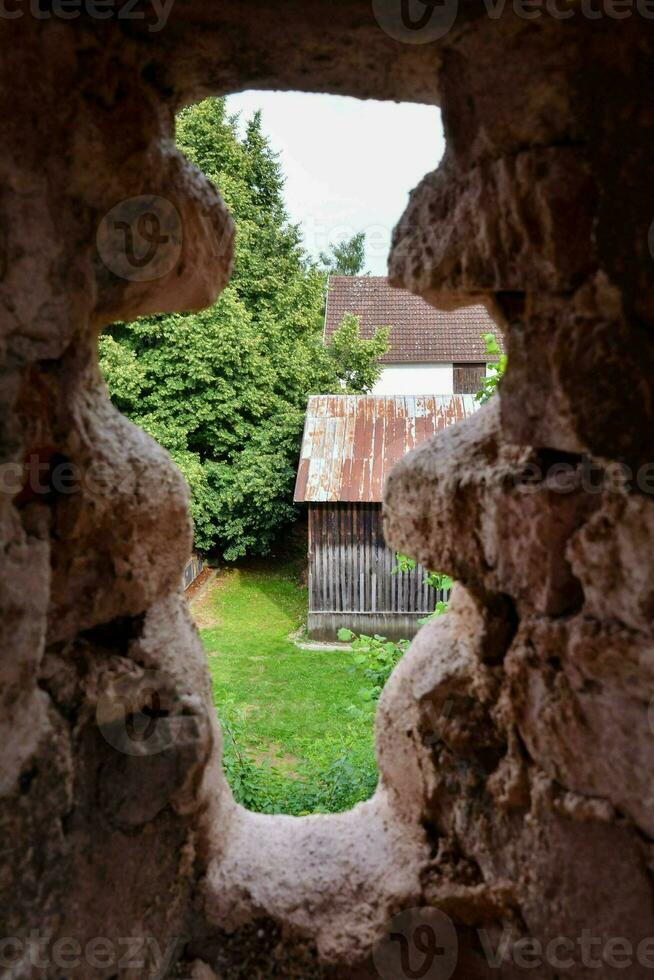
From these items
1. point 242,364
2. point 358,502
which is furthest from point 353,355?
point 358,502

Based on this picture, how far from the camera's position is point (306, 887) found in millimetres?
1596

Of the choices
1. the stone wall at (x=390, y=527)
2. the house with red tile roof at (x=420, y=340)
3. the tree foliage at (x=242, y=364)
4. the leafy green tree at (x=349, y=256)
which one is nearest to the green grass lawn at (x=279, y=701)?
the tree foliage at (x=242, y=364)

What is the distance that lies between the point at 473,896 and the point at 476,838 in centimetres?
11

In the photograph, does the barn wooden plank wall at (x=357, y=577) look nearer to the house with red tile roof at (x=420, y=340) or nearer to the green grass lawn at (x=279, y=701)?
the green grass lawn at (x=279, y=701)

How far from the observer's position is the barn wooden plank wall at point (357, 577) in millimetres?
7113

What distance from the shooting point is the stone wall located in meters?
1.22

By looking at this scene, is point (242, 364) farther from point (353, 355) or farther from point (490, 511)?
point (490, 511)

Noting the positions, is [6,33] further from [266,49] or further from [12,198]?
[266,49]

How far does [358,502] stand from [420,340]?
4235 millimetres

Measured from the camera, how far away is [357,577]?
7371 millimetres

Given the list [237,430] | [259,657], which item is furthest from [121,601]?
[237,430]

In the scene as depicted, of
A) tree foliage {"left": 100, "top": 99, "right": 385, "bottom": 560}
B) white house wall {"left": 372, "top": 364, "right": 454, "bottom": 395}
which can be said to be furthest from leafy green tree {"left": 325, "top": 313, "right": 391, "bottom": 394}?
white house wall {"left": 372, "top": 364, "right": 454, "bottom": 395}

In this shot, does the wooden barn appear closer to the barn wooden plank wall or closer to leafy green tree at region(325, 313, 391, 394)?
the barn wooden plank wall

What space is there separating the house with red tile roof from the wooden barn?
2895mm
